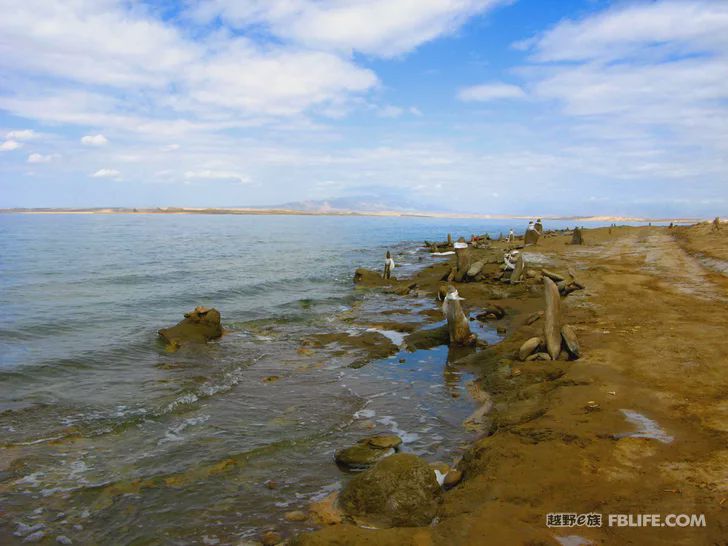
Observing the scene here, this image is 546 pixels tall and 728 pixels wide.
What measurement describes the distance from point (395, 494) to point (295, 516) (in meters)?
1.37

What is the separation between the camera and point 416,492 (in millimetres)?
6152

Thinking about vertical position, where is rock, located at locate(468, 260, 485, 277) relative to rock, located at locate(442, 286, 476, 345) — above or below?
above

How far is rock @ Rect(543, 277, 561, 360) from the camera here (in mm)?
10812

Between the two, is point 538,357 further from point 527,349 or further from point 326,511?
point 326,511

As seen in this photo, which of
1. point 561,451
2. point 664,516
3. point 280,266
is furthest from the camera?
point 280,266

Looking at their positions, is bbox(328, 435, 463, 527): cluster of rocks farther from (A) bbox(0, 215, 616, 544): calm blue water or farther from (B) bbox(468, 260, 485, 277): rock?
(B) bbox(468, 260, 485, 277): rock

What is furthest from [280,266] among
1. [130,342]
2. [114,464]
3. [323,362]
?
[114,464]

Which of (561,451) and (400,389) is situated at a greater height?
(561,451)

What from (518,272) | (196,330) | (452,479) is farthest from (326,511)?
(518,272)

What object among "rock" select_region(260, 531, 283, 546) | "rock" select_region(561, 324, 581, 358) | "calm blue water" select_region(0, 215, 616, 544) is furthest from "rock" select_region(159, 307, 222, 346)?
"rock" select_region(561, 324, 581, 358)

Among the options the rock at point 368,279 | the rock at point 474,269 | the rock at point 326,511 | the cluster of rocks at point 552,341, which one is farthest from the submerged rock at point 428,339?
the rock at point 368,279

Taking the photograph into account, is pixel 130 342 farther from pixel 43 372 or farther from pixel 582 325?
pixel 582 325

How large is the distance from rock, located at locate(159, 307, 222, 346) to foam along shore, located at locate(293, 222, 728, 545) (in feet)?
21.9

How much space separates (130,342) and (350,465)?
10.7 m
